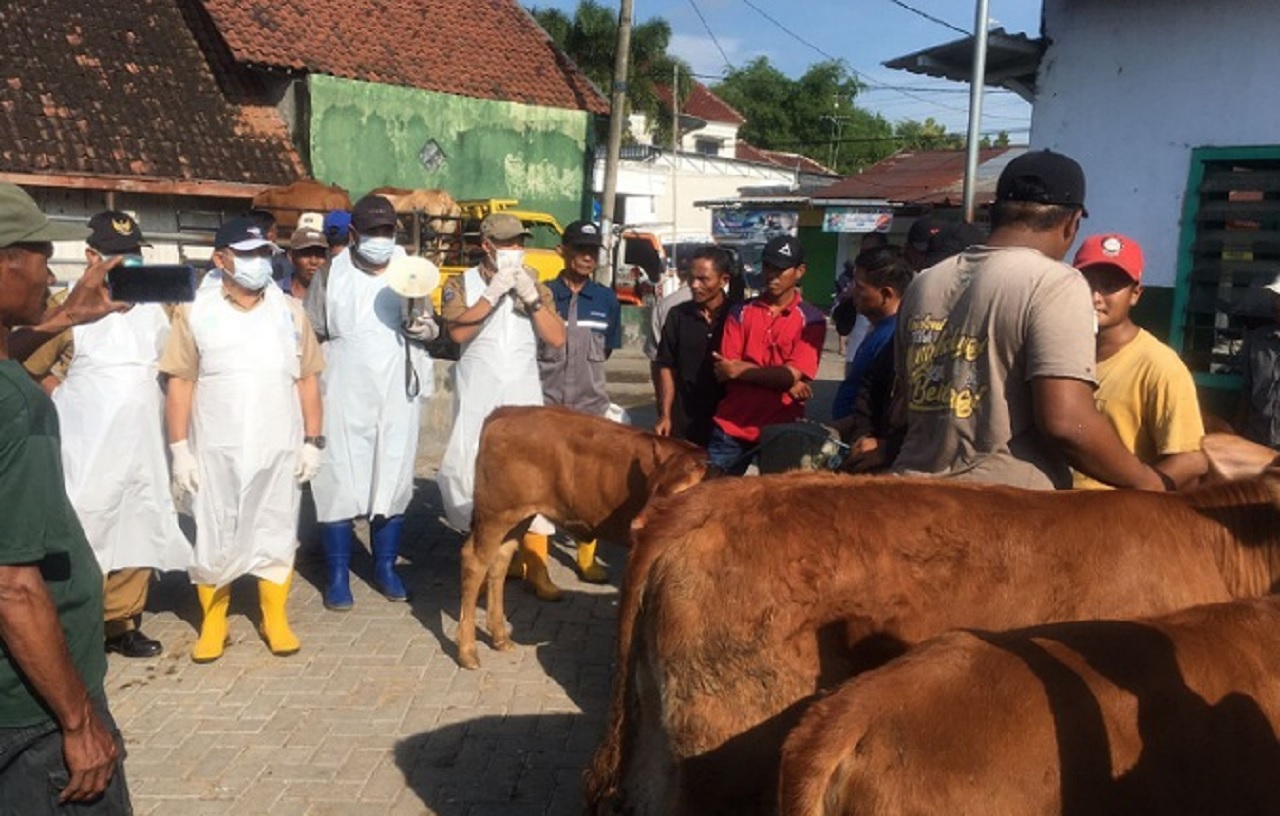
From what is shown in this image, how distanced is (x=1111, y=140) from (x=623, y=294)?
1589cm

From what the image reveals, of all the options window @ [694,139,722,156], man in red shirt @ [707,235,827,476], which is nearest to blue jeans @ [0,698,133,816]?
man in red shirt @ [707,235,827,476]

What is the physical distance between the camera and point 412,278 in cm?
624

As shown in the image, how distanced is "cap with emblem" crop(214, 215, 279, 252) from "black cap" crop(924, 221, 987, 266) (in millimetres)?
3343

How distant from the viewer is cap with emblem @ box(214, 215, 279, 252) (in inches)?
215

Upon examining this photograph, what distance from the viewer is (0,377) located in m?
2.42

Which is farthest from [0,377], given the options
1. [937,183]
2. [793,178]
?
[793,178]

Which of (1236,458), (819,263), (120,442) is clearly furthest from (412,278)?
(819,263)

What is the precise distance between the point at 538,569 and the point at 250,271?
2373 millimetres

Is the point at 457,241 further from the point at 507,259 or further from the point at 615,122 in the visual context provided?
the point at 507,259

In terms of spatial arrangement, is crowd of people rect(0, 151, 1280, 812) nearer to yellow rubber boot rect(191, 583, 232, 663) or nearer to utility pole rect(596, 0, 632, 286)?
yellow rubber boot rect(191, 583, 232, 663)

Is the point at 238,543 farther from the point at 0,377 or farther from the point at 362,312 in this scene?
the point at 0,377

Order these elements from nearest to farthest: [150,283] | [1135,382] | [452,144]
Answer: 1. [1135,382]
2. [150,283]
3. [452,144]

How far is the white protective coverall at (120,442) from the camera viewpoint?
544 cm

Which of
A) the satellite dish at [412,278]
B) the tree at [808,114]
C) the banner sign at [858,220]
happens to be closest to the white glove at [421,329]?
the satellite dish at [412,278]
